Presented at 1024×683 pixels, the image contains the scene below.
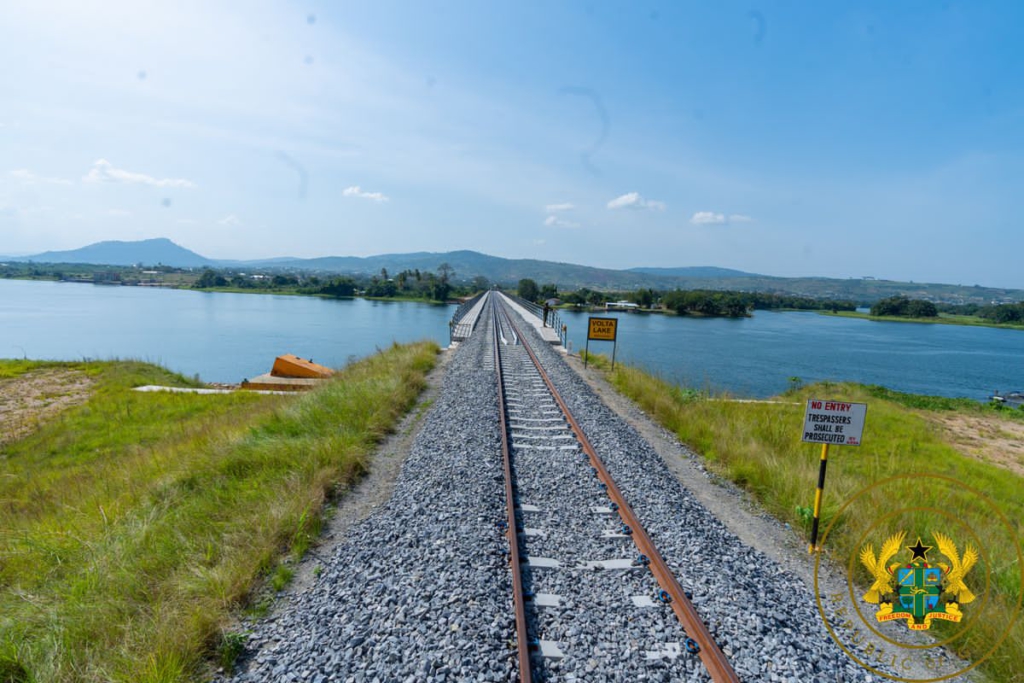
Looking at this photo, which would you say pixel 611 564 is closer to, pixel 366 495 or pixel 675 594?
pixel 675 594

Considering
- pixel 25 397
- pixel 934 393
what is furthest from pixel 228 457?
pixel 934 393

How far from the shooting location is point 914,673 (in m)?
3.39

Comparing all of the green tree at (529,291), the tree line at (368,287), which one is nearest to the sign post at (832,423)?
the green tree at (529,291)

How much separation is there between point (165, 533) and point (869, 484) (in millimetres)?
8544

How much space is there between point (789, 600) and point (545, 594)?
79.2 inches

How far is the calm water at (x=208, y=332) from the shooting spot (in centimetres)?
4009

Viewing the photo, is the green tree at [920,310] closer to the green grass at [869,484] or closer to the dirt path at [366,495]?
the green grass at [869,484]

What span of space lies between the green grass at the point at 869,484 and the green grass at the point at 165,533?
4.54 meters

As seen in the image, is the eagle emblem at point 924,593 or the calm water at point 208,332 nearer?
the eagle emblem at point 924,593

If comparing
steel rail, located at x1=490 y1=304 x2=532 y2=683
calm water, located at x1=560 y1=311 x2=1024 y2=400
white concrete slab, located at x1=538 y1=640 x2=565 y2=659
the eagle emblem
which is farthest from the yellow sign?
white concrete slab, located at x1=538 y1=640 x2=565 y2=659

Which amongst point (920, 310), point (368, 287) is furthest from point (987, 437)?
point (368, 287)

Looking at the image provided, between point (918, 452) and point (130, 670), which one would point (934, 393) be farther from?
point (130, 670)

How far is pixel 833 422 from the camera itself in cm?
483

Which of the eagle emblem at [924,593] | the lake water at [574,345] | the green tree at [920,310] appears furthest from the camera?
the green tree at [920,310]
